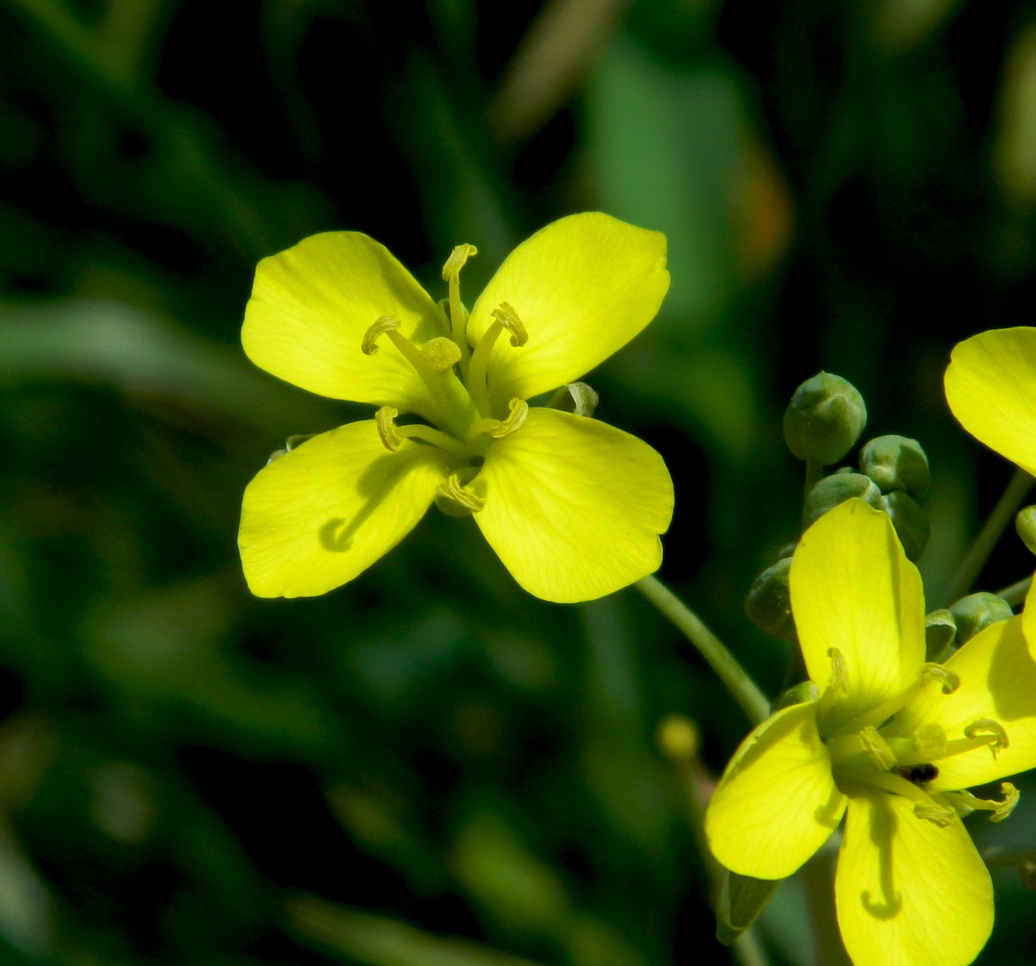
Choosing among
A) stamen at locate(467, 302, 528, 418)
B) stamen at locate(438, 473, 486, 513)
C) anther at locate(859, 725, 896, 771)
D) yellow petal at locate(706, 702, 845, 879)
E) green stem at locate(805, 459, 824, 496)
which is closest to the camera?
yellow petal at locate(706, 702, 845, 879)

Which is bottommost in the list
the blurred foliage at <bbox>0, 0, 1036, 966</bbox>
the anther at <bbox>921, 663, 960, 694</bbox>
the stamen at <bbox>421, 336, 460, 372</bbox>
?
the blurred foliage at <bbox>0, 0, 1036, 966</bbox>

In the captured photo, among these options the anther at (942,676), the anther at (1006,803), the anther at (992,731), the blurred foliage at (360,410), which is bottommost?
the blurred foliage at (360,410)

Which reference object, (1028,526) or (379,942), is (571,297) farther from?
(379,942)

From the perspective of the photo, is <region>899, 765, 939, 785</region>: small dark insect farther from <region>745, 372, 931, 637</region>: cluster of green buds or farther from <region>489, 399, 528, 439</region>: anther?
<region>489, 399, 528, 439</region>: anther

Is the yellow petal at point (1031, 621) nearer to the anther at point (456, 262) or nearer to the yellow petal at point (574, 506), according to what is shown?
the yellow petal at point (574, 506)

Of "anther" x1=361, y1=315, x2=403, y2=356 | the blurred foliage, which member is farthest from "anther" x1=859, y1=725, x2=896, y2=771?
the blurred foliage

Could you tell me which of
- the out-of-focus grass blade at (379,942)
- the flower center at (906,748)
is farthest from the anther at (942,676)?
the out-of-focus grass blade at (379,942)
